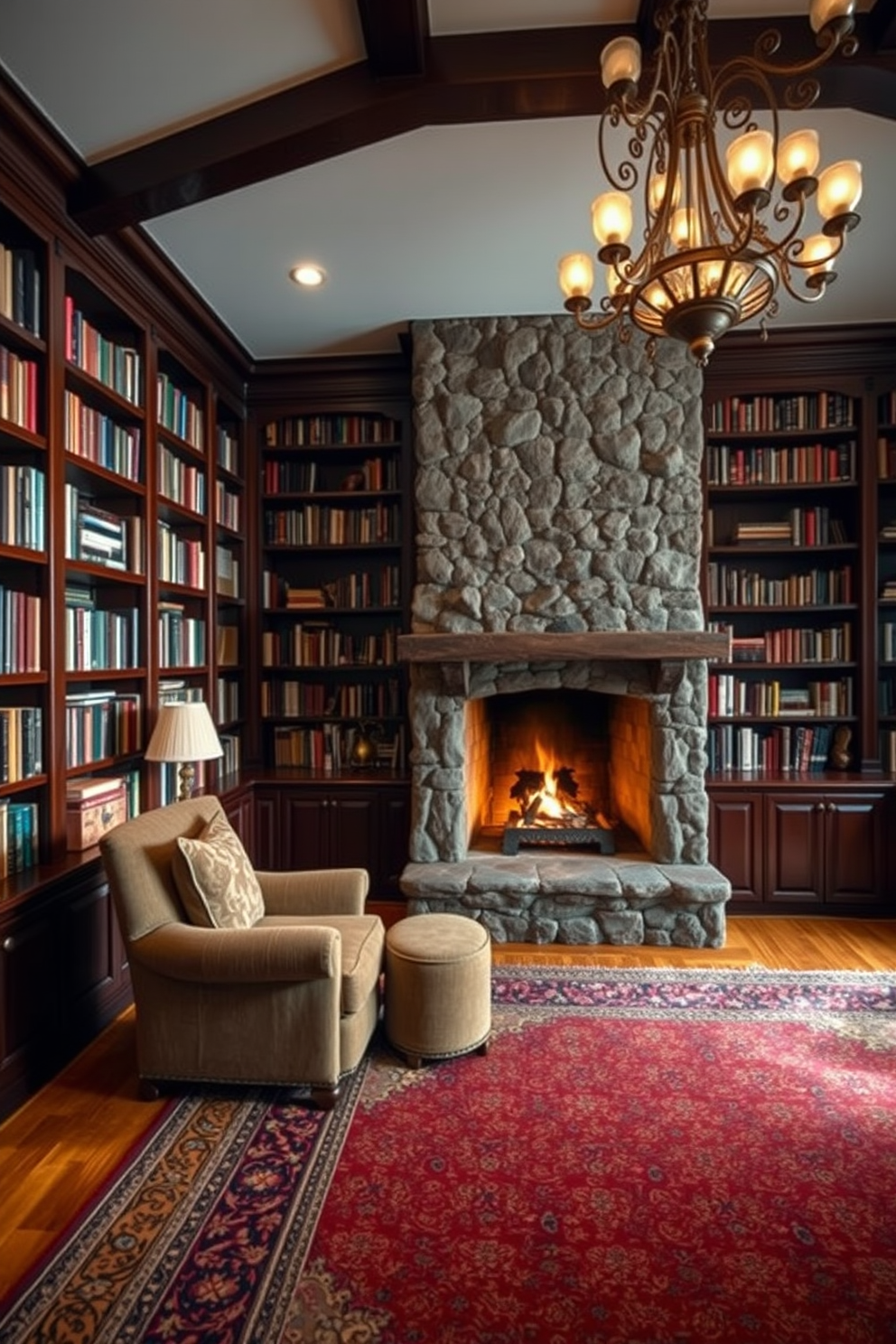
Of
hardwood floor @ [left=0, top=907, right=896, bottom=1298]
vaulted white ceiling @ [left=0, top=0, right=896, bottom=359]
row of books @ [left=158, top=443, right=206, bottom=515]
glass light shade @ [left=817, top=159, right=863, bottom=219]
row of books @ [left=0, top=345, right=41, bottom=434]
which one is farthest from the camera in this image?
row of books @ [left=158, top=443, right=206, bottom=515]

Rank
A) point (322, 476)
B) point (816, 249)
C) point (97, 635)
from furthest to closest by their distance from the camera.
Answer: point (322, 476), point (97, 635), point (816, 249)

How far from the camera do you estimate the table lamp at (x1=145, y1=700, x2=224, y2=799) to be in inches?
117

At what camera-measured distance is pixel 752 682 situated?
4270 mm

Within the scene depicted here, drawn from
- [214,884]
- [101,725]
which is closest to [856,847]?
[214,884]

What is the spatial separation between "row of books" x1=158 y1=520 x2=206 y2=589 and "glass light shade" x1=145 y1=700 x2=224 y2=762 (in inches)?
27.9

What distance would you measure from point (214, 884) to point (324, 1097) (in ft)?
2.47

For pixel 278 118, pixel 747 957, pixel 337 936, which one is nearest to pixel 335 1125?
pixel 337 936

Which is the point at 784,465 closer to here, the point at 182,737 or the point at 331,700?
the point at 331,700

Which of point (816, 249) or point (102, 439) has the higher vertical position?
point (816, 249)

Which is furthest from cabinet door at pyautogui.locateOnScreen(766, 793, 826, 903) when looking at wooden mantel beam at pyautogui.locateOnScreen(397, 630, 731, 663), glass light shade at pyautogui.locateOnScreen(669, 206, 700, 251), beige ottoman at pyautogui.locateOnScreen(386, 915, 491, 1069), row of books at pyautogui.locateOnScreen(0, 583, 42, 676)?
row of books at pyautogui.locateOnScreen(0, 583, 42, 676)

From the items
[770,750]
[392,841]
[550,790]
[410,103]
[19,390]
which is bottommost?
[392,841]

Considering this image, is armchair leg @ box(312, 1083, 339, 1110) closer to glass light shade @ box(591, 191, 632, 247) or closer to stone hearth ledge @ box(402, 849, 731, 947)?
stone hearth ledge @ box(402, 849, 731, 947)

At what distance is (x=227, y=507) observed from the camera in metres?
4.22

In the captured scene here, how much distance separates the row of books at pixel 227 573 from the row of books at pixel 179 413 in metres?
0.60
